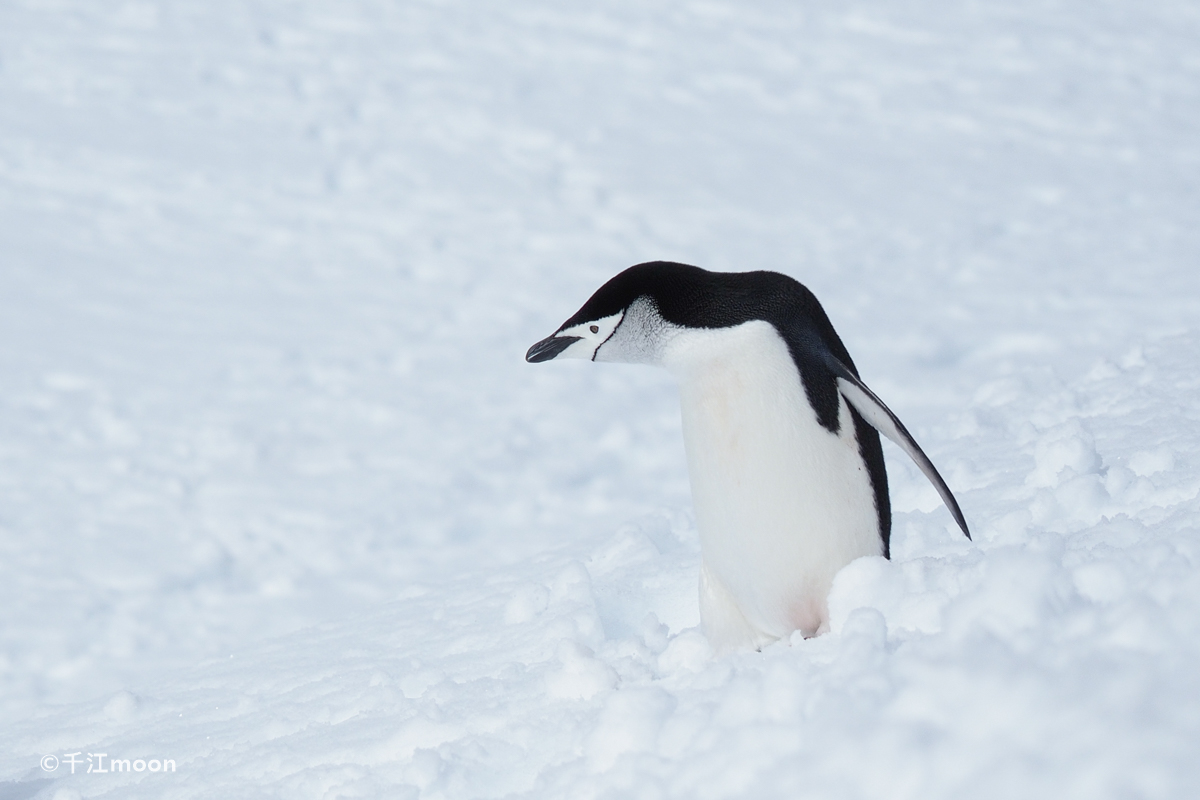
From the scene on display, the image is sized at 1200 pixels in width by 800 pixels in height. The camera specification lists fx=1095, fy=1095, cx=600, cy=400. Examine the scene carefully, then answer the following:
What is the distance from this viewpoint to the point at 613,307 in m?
1.42

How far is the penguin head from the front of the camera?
141 centimetres

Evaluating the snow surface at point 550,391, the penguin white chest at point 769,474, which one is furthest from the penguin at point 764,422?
the snow surface at point 550,391

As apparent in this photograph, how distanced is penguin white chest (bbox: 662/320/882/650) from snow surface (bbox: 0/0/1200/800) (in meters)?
0.16

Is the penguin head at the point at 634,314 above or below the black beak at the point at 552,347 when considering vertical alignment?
above

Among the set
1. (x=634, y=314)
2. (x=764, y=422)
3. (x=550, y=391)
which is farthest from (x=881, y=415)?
(x=550, y=391)

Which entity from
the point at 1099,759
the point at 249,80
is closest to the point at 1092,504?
the point at 1099,759

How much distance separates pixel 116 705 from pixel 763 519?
127 centimetres

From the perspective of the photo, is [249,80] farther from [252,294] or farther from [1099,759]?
[1099,759]

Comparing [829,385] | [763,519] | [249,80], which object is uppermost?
[829,385]

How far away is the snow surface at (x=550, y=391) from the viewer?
39.1 inches

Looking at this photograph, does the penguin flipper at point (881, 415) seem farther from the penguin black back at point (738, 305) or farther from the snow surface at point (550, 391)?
the snow surface at point (550, 391)

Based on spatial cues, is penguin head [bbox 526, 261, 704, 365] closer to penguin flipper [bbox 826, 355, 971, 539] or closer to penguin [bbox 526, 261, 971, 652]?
penguin [bbox 526, 261, 971, 652]

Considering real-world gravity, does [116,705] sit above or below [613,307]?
below

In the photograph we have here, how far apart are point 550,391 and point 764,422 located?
3.72 meters
